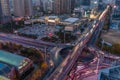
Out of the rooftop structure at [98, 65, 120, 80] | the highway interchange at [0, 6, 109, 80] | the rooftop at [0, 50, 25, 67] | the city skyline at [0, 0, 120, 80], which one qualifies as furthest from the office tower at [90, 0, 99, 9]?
the rooftop structure at [98, 65, 120, 80]

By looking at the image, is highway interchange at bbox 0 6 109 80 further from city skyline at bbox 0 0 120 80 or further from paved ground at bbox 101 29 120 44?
paved ground at bbox 101 29 120 44

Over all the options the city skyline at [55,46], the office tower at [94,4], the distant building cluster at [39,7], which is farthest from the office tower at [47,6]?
the office tower at [94,4]

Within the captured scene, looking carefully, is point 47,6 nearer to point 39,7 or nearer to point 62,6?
point 39,7

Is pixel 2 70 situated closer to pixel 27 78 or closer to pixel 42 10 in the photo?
pixel 27 78

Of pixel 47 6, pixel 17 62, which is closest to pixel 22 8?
pixel 47 6

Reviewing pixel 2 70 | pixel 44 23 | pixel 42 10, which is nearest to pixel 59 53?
pixel 2 70
